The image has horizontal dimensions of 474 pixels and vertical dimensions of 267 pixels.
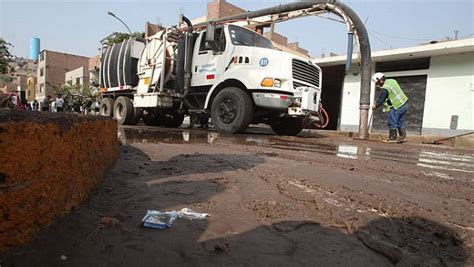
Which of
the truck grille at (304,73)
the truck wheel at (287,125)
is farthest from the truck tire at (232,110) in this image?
the truck wheel at (287,125)

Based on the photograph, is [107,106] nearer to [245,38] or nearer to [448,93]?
[245,38]

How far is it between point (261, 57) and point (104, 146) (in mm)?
5291

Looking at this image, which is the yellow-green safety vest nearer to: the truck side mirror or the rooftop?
the truck side mirror

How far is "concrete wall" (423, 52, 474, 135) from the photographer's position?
40.9 ft

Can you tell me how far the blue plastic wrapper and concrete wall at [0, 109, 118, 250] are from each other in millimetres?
406

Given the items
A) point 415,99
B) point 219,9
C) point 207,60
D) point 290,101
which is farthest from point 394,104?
point 219,9

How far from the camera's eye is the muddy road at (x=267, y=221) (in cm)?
158

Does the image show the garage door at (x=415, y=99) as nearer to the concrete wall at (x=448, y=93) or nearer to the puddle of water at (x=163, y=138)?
the concrete wall at (x=448, y=93)

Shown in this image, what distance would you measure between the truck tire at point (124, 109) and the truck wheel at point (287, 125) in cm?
496

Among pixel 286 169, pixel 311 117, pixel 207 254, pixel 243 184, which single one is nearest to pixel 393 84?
pixel 311 117

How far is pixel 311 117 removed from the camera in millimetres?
7930

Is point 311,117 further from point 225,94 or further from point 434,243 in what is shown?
point 434,243

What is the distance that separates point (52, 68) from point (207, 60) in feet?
179

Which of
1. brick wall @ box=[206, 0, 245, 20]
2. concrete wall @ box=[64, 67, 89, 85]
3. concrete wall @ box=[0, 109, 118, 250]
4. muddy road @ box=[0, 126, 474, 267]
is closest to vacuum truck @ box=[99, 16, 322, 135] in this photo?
muddy road @ box=[0, 126, 474, 267]
